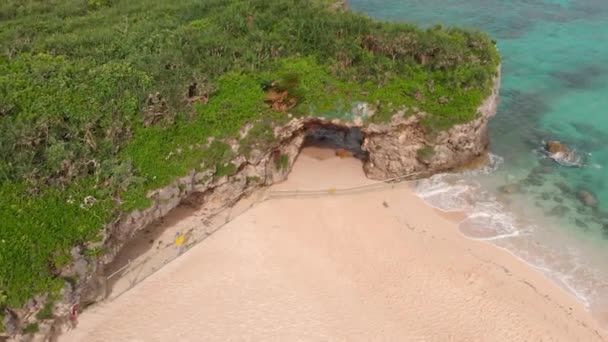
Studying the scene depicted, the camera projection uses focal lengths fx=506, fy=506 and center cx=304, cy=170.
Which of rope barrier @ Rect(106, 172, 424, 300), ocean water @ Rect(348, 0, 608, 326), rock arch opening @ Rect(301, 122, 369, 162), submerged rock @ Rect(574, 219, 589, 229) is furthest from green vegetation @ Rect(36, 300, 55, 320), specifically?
submerged rock @ Rect(574, 219, 589, 229)

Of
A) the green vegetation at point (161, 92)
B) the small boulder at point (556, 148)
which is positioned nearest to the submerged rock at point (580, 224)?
the small boulder at point (556, 148)

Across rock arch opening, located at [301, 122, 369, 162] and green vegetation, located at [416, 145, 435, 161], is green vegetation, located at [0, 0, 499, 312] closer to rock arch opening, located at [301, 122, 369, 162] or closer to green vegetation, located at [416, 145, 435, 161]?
green vegetation, located at [416, 145, 435, 161]

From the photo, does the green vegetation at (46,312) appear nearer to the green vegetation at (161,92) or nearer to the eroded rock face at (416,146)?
the green vegetation at (161,92)

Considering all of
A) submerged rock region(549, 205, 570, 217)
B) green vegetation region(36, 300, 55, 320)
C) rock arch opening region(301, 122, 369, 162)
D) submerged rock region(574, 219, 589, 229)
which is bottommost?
submerged rock region(574, 219, 589, 229)

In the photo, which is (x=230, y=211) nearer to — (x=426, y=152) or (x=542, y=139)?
(x=426, y=152)

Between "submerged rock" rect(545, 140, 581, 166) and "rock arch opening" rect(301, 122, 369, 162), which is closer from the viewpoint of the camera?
"rock arch opening" rect(301, 122, 369, 162)

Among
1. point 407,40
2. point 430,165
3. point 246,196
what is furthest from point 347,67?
point 246,196
